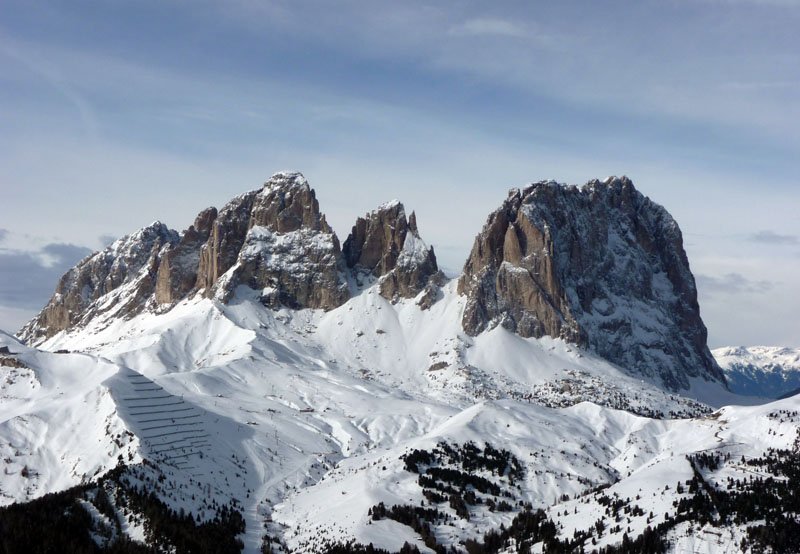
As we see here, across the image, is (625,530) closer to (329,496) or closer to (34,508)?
(329,496)

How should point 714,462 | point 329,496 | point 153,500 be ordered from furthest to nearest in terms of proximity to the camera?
point 329,496, point 714,462, point 153,500

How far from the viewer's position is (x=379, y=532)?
13375 cm

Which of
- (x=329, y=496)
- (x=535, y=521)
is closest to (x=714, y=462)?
(x=535, y=521)

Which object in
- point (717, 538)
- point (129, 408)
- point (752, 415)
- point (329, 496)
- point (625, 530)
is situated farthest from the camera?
point (129, 408)

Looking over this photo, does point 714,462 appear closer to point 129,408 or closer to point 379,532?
point 379,532

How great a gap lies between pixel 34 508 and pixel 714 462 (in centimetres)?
11023

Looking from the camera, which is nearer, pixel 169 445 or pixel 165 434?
pixel 169 445

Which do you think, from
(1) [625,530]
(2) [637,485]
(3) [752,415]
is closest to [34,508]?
(1) [625,530]

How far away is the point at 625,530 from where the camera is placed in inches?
4456

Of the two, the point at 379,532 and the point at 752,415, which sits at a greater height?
the point at 752,415

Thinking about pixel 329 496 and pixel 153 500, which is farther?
pixel 329 496

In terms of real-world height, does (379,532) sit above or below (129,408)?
below

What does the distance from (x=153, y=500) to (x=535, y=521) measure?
62.6m

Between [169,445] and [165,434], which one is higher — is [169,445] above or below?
below
